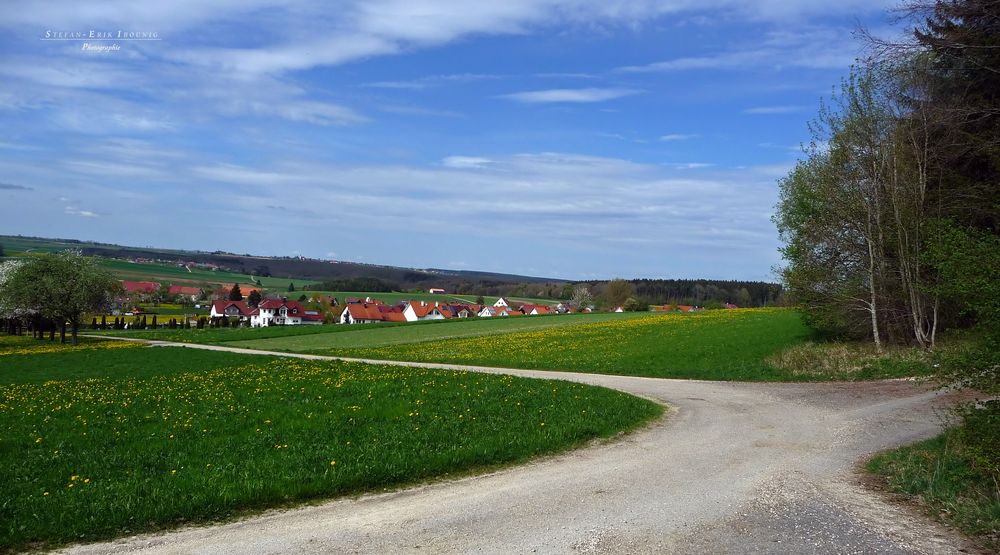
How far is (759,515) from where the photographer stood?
8055 mm

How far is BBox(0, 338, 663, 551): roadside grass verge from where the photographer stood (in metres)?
7.86

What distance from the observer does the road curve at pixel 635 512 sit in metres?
6.98

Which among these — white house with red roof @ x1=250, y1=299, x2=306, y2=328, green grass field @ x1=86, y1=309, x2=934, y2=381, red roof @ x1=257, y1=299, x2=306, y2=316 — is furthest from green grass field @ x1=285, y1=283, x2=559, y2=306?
green grass field @ x1=86, y1=309, x2=934, y2=381

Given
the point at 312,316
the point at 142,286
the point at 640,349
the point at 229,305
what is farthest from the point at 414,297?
the point at 640,349

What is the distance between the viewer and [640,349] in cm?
3650

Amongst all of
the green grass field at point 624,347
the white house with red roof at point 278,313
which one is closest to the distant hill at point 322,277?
the white house with red roof at point 278,313

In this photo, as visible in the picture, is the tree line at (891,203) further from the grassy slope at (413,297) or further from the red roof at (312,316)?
the grassy slope at (413,297)

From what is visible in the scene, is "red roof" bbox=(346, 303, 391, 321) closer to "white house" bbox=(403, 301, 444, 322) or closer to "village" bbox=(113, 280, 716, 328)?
"village" bbox=(113, 280, 716, 328)

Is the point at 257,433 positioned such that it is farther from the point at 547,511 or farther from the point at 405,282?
the point at 405,282

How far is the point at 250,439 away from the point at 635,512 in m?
6.72

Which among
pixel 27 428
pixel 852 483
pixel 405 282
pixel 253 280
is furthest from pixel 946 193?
pixel 253 280

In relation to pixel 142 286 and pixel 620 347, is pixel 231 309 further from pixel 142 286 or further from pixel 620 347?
pixel 620 347

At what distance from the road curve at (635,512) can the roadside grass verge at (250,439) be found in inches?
21.0

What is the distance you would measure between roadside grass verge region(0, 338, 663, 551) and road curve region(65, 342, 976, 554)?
53 cm
